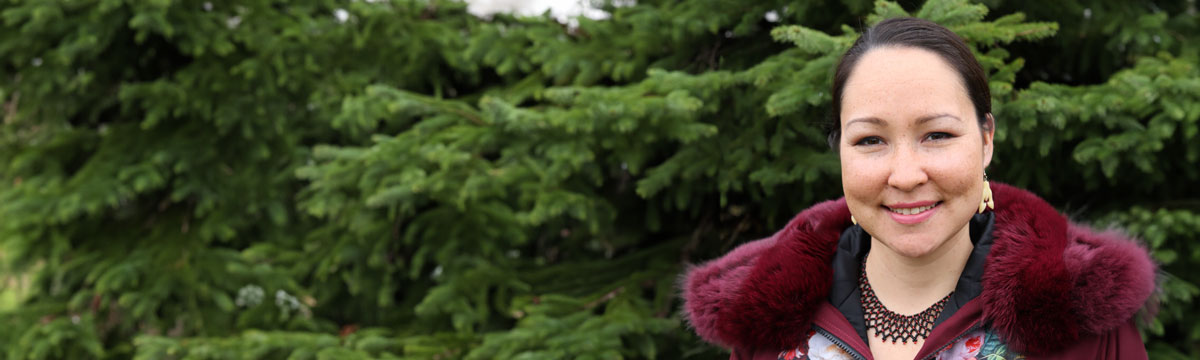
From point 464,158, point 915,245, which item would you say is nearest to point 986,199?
point 915,245

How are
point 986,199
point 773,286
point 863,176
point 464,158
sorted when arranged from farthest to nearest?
point 464,158 → point 773,286 → point 986,199 → point 863,176

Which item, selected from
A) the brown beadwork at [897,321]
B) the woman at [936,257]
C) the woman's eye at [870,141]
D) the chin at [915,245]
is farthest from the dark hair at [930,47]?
the brown beadwork at [897,321]

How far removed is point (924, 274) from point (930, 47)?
0.46m

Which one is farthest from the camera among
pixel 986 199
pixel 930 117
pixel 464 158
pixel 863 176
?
pixel 464 158

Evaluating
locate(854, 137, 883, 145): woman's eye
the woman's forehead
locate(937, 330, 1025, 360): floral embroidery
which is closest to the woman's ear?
the woman's forehead

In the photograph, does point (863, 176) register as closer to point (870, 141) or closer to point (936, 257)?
point (870, 141)

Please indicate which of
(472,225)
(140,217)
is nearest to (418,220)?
(472,225)

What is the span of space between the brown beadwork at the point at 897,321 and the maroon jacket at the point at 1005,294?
0.06 m

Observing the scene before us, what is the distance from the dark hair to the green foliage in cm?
56

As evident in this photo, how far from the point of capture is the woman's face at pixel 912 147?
1644 millimetres

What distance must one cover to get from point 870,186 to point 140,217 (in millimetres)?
4050

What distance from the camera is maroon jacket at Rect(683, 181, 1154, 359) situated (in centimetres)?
170

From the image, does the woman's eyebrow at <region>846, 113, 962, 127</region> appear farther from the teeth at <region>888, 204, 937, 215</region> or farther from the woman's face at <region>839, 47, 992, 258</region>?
the teeth at <region>888, 204, 937, 215</region>

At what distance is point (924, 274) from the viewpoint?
71.8 inches
